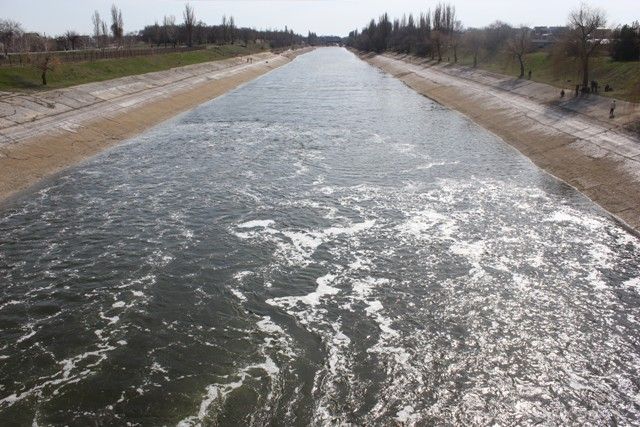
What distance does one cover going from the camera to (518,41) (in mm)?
76000

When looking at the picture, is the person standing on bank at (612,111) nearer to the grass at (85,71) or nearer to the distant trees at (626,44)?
the distant trees at (626,44)

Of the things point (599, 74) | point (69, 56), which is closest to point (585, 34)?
point (599, 74)

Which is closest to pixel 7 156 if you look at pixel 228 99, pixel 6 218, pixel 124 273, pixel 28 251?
pixel 6 218

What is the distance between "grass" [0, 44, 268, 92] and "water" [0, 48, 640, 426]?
27.1 metres

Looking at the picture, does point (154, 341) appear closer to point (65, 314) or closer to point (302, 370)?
point (65, 314)

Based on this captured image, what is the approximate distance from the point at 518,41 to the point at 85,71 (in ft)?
206

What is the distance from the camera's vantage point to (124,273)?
1972 centimetres

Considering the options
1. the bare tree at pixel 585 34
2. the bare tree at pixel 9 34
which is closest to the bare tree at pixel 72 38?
the bare tree at pixel 9 34

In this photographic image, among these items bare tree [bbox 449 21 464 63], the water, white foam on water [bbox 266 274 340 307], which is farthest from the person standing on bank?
bare tree [bbox 449 21 464 63]

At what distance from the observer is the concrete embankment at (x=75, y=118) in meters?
34.6

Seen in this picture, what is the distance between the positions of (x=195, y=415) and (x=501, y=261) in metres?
13.9

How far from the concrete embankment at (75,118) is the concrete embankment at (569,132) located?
35034mm

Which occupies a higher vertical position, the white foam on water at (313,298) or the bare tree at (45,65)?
the bare tree at (45,65)

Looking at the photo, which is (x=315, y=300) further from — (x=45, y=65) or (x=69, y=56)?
(x=69, y=56)
